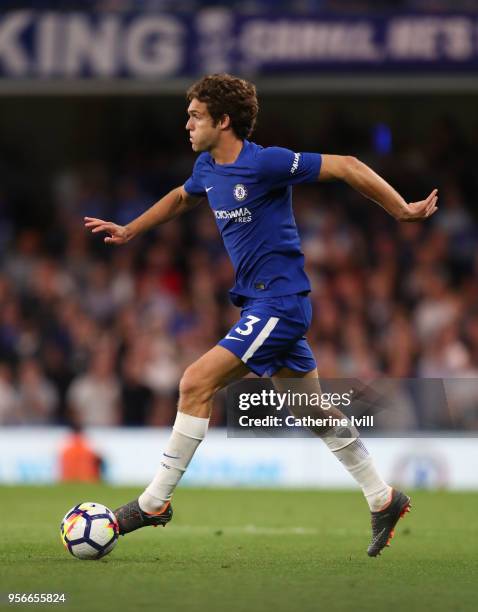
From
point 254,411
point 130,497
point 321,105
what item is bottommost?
point 130,497

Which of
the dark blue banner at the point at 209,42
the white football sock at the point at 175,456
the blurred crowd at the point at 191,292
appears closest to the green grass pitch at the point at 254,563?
the white football sock at the point at 175,456

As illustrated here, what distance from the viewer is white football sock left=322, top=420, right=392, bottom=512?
6.88 meters

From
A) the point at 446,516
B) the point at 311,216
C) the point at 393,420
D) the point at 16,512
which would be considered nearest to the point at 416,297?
the point at 311,216

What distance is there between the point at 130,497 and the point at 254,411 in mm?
3891

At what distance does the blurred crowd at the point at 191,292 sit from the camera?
1502 centimetres

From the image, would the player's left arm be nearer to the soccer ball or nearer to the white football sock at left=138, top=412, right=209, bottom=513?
the white football sock at left=138, top=412, right=209, bottom=513

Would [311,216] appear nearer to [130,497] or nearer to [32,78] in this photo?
[32,78]

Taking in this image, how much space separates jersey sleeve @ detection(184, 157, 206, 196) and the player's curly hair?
319mm

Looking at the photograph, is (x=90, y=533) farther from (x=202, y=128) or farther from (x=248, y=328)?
(x=202, y=128)

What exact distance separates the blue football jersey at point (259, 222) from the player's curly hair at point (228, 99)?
0.41ft

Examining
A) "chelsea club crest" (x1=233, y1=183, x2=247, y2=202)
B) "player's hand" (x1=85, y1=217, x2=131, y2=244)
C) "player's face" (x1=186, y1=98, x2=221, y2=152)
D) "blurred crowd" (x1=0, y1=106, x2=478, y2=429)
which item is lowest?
"blurred crowd" (x1=0, y1=106, x2=478, y2=429)

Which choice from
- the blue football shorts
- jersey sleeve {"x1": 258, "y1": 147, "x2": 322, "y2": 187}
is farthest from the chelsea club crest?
the blue football shorts

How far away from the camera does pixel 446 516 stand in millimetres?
9992

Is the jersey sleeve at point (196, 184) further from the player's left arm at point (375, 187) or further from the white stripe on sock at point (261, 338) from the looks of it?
the white stripe on sock at point (261, 338)
